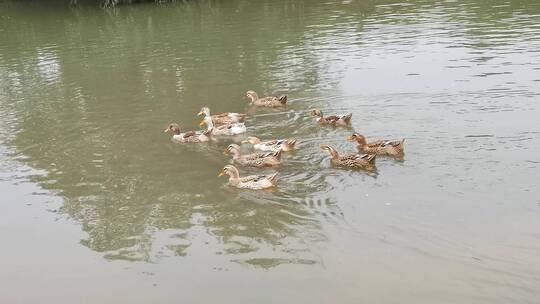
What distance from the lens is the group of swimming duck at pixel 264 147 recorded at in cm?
1156

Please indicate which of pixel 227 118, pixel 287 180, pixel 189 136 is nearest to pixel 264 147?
pixel 287 180

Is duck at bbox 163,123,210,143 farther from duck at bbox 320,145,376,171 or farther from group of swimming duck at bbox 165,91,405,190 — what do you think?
duck at bbox 320,145,376,171

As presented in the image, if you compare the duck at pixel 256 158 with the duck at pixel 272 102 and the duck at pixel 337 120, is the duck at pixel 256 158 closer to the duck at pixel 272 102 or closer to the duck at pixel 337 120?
the duck at pixel 337 120

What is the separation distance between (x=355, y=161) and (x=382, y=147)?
2.45ft

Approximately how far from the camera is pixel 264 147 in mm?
12961


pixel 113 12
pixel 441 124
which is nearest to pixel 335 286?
pixel 441 124

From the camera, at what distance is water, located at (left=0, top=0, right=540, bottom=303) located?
8.41 m

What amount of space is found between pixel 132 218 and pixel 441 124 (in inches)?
275

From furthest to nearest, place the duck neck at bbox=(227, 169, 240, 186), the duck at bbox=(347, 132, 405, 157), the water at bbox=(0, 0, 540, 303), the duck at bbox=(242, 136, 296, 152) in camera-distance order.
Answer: the duck at bbox=(242, 136, 296, 152), the duck at bbox=(347, 132, 405, 157), the duck neck at bbox=(227, 169, 240, 186), the water at bbox=(0, 0, 540, 303)

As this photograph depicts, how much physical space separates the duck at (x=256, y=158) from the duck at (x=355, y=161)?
1.10 meters

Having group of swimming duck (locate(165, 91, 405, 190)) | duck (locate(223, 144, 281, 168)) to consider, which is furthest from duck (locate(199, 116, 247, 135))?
duck (locate(223, 144, 281, 168))

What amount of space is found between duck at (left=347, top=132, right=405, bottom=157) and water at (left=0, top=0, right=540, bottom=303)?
0.76 ft

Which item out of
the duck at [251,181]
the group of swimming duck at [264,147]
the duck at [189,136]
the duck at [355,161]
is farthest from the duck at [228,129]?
the duck at [355,161]

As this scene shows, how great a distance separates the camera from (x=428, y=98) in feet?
51.3
